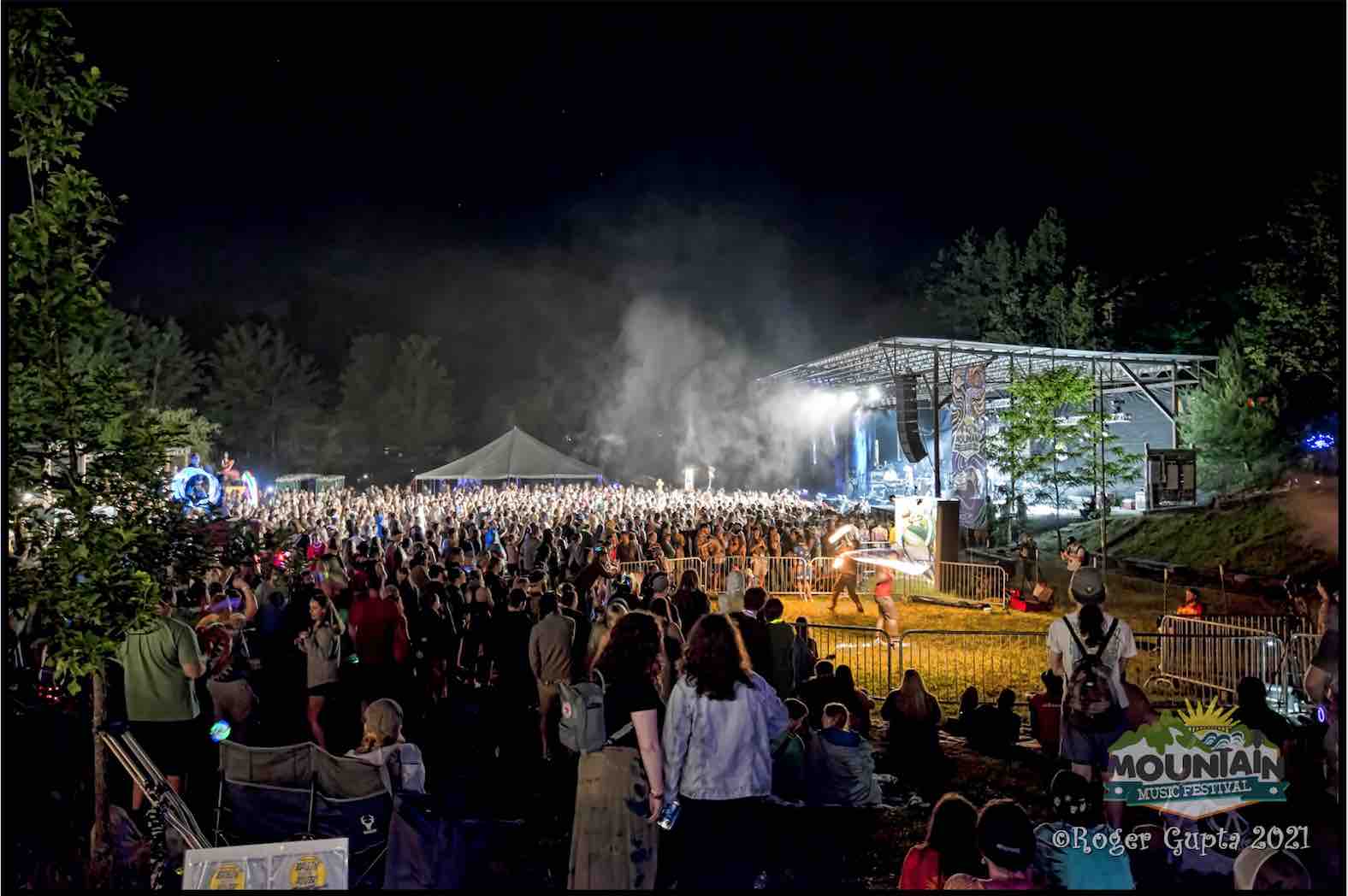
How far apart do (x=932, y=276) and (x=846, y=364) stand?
27.6 metres

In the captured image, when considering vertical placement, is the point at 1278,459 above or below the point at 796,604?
above

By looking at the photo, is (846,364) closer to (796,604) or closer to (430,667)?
(796,604)

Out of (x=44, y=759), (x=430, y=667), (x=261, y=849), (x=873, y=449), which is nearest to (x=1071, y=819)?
(x=261, y=849)

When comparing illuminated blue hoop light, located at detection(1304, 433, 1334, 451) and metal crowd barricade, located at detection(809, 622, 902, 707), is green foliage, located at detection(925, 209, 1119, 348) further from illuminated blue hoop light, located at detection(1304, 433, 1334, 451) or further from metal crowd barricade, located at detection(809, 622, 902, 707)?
metal crowd barricade, located at detection(809, 622, 902, 707)

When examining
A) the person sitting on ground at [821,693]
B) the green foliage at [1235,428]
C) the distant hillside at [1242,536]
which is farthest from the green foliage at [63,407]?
the green foliage at [1235,428]

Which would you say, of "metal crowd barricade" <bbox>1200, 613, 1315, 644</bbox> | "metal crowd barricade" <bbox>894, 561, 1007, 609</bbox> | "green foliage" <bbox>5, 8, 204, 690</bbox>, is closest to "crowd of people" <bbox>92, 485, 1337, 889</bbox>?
"green foliage" <bbox>5, 8, 204, 690</bbox>

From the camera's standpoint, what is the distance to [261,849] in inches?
145

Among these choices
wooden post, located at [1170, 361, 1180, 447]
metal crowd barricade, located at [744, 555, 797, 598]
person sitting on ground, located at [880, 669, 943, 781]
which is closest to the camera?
person sitting on ground, located at [880, 669, 943, 781]

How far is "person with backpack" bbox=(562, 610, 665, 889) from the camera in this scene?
386 centimetres

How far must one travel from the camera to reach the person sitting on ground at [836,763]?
18.8 feet

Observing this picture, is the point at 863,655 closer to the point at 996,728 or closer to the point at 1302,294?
the point at 996,728

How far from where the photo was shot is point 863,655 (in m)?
11.1

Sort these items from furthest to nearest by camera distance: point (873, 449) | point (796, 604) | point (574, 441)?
point (574, 441) → point (873, 449) → point (796, 604)

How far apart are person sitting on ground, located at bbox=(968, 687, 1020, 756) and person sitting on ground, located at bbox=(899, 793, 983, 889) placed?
13.6ft
